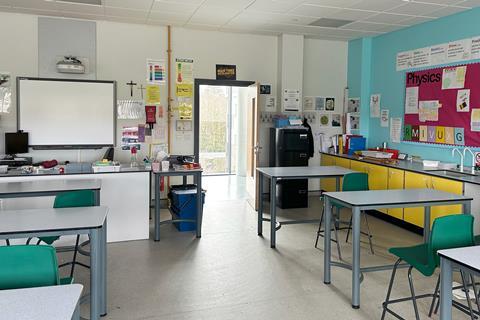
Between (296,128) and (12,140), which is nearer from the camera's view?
(12,140)

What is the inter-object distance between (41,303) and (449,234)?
8.24 feet

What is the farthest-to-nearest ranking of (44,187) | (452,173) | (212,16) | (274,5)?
(212,16), (274,5), (452,173), (44,187)

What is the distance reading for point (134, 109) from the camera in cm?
667

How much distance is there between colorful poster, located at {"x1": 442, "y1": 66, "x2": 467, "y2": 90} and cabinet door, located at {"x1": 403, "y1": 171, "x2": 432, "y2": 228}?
4.42 ft

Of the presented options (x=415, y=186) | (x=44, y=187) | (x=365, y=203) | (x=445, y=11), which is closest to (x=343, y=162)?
(x=415, y=186)

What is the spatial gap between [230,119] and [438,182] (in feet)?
20.4

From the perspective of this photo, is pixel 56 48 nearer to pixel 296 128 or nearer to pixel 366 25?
pixel 296 128

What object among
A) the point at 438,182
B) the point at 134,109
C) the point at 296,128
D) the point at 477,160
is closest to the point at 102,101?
the point at 134,109

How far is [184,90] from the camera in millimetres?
6922

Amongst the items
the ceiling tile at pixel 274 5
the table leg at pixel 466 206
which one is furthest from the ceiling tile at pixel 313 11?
the table leg at pixel 466 206

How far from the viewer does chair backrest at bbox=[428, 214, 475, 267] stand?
2.71 m

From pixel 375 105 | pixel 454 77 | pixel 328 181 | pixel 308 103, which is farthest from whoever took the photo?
pixel 308 103

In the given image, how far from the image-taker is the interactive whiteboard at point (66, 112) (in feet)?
20.0

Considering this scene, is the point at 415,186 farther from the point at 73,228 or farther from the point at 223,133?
the point at 223,133
